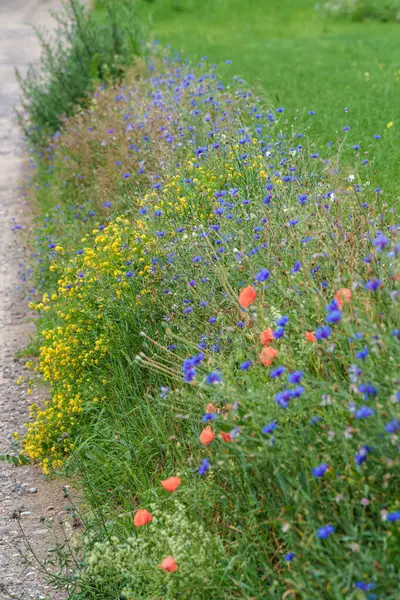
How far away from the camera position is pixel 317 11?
68.9 feet

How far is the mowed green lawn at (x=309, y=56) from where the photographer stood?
829 centimetres

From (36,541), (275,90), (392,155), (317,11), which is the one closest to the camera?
(36,541)

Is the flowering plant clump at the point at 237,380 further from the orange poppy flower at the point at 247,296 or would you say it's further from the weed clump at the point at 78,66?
the weed clump at the point at 78,66

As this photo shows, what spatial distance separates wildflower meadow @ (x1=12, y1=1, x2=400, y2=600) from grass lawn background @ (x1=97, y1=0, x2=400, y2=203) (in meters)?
1.14

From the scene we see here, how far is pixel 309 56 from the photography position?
45.8 feet

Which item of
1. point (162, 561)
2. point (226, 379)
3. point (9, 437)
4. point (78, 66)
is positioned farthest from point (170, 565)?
point (78, 66)

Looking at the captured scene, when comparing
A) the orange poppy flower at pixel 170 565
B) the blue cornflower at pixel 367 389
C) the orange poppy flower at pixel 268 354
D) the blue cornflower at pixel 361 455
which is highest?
the blue cornflower at pixel 367 389

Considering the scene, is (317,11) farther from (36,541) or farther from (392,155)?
(36,541)

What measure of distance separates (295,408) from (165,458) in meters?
1.59

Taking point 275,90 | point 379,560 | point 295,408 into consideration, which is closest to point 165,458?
point 295,408

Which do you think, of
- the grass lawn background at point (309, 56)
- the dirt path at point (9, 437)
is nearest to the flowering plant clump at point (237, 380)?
the dirt path at point (9, 437)

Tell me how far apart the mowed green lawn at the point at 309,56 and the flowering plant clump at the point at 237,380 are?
1.47 m

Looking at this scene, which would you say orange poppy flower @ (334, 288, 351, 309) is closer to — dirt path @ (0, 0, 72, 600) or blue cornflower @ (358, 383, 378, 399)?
blue cornflower @ (358, 383, 378, 399)

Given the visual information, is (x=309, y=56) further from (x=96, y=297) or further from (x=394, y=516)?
(x=394, y=516)
